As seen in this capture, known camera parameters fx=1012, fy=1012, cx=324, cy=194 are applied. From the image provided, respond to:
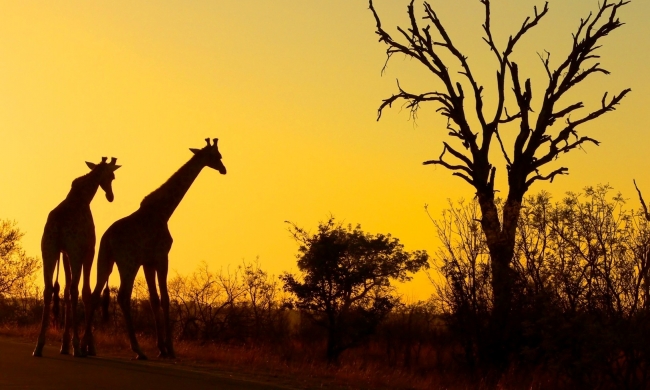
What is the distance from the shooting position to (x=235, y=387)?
493 inches

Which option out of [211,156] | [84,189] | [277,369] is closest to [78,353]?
[84,189]

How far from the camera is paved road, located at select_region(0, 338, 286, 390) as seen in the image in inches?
473

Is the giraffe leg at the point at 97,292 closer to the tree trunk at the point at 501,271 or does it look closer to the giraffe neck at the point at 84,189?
the giraffe neck at the point at 84,189

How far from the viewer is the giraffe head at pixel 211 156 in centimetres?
1862

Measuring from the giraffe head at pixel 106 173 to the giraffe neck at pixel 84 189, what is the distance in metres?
0.09

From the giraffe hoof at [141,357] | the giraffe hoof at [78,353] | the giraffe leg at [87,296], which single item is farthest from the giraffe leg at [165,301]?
the giraffe hoof at [78,353]

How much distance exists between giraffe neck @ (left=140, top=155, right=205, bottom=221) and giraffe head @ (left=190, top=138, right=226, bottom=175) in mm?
117

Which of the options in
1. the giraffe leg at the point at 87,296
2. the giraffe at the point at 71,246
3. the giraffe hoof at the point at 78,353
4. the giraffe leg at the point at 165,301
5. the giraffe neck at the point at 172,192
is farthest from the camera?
the giraffe neck at the point at 172,192

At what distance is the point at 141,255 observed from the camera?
17.0m

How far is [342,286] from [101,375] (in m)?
15.8

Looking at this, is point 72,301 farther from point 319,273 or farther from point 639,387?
point 319,273

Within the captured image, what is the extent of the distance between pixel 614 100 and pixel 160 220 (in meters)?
17.8

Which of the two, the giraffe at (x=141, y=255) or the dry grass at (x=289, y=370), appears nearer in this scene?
the dry grass at (x=289, y=370)

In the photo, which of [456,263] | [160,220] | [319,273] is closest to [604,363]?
[456,263]
